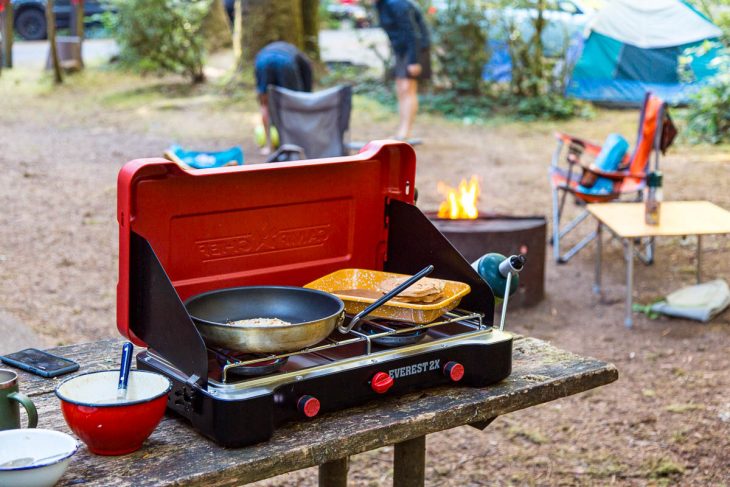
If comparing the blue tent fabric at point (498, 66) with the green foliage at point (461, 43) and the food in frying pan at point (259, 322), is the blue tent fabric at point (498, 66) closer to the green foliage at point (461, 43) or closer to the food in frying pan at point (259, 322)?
the green foliage at point (461, 43)

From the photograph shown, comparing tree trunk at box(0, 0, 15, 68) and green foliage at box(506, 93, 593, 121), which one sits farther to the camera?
tree trunk at box(0, 0, 15, 68)

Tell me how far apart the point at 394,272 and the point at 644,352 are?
303 centimetres

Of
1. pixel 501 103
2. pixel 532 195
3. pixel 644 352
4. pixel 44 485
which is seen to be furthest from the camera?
pixel 501 103

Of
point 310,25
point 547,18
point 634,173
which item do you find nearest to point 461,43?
point 547,18

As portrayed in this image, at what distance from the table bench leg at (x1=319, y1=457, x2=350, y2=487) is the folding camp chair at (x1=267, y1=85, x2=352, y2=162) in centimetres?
508

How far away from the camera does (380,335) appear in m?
1.96

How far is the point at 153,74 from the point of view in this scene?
16.0 metres

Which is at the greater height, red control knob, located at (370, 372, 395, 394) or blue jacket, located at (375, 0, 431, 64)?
blue jacket, located at (375, 0, 431, 64)

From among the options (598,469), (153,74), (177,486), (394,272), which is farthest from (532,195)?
(153,74)

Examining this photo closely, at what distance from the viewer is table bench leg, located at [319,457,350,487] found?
2725 millimetres

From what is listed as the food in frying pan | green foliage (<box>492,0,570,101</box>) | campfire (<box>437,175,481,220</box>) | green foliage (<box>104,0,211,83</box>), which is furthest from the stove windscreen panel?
green foliage (<box>104,0,211,83</box>)

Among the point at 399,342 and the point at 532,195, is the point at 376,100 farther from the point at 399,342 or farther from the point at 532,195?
the point at 399,342

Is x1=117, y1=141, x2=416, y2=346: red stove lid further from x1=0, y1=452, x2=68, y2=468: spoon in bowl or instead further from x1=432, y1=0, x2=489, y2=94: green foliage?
x1=432, y1=0, x2=489, y2=94: green foliage

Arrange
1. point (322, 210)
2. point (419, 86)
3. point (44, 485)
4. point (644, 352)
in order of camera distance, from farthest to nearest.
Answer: point (419, 86) → point (644, 352) → point (322, 210) → point (44, 485)
